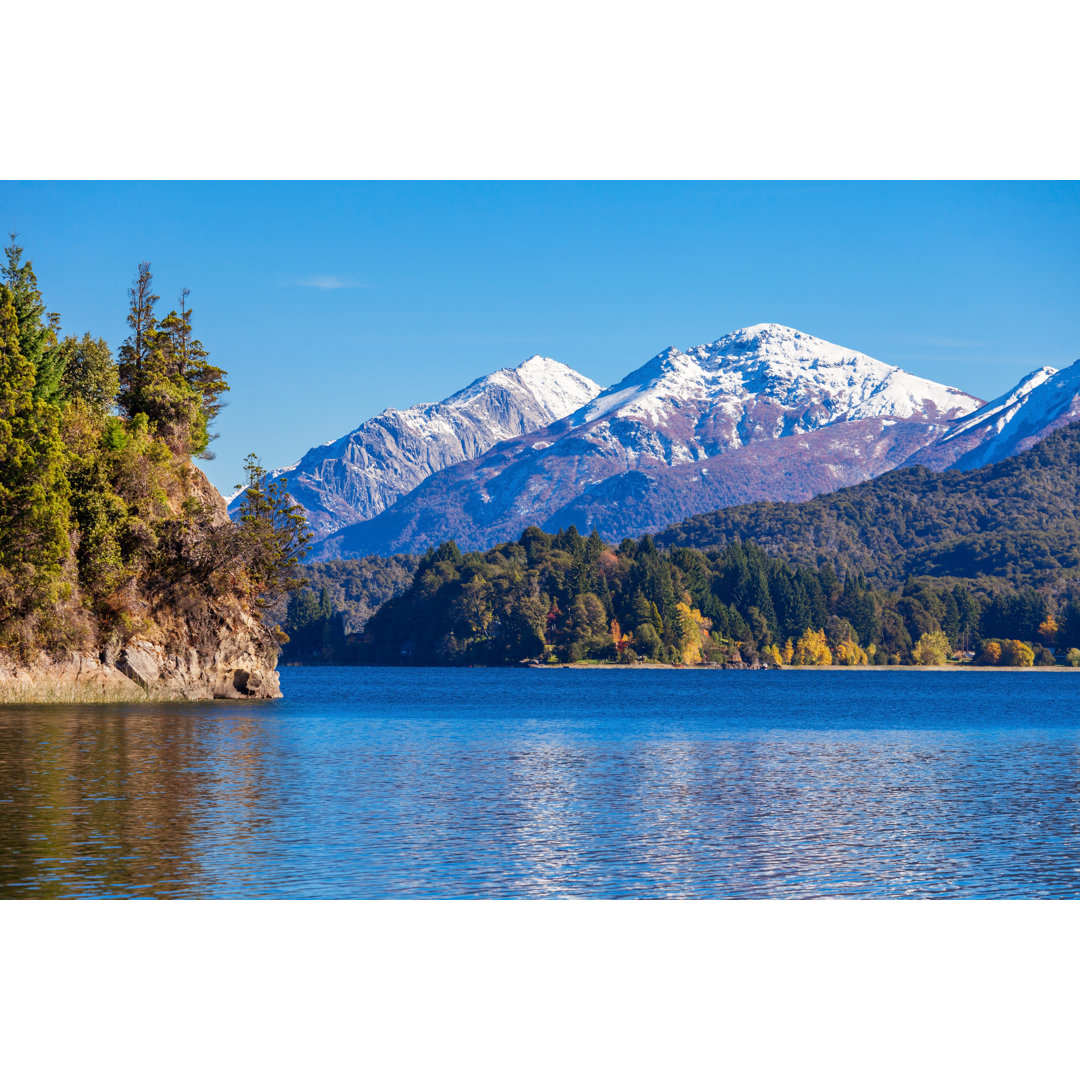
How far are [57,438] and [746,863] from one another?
6201 centimetres

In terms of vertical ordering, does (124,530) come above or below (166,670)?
above

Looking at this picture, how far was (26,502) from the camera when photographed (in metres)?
76.1

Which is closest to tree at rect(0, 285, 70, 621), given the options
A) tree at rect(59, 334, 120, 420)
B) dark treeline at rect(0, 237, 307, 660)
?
dark treeline at rect(0, 237, 307, 660)

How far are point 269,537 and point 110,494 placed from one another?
52.3ft

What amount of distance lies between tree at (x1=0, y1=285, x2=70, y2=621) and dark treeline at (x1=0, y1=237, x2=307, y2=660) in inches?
3.5

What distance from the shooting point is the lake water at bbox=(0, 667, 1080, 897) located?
99.8ft

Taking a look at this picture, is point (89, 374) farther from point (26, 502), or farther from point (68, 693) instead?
point (68, 693)

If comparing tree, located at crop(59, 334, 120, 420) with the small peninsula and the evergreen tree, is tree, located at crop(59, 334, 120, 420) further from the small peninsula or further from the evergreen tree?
the evergreen tree

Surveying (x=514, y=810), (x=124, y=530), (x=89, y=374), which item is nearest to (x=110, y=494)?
(x=124, y=530)

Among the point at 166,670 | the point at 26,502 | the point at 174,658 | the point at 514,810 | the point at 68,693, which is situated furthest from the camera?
the point at 174,658

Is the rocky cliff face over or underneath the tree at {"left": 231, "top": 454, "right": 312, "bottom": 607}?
underneath

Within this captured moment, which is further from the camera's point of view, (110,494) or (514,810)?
(110,494)
